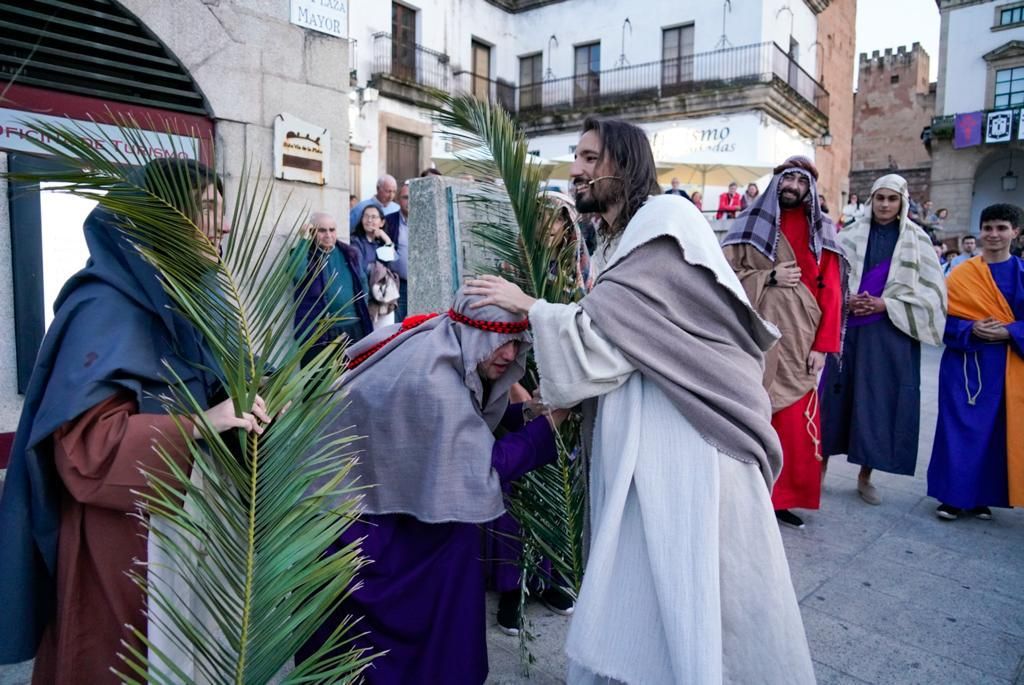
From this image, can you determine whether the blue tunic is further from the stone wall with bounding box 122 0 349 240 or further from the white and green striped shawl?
the stone wall with bounding box 122 0 349 240

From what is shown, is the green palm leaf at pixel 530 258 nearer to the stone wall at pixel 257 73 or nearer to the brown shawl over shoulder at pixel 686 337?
the brown shawl over shoulder at pixel 686 337

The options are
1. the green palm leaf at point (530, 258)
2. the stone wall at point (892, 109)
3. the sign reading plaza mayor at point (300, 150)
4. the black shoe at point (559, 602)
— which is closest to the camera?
the green palm leaf at point (530, 258)

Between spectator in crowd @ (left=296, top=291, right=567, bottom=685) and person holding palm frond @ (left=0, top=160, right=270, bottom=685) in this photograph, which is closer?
person holding palm frond @ (left=0, top=160, right=270, bottom=685)

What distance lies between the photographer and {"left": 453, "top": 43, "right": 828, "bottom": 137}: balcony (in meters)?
19.7

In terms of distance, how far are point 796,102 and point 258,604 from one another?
22.6 metres

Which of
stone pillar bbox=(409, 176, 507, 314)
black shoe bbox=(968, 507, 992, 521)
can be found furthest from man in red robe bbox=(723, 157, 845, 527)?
stone pillar bbox=(409, 176, 507, 314)

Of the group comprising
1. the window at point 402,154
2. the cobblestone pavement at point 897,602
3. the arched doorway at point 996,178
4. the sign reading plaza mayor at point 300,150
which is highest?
the arched doorway at point 996,178

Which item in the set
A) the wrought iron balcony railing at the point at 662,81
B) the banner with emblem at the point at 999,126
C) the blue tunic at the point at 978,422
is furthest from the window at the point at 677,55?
the blue tunic at the point at 978,422

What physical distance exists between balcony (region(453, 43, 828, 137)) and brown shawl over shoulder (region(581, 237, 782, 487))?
17.9 metres

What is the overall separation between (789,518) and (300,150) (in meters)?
4.23

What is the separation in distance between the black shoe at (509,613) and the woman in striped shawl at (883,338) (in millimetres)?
2763

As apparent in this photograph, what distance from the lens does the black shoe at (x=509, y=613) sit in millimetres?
3001

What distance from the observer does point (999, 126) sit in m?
26.1

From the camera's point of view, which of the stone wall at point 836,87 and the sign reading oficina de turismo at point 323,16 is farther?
the stone wall at point 836,87
